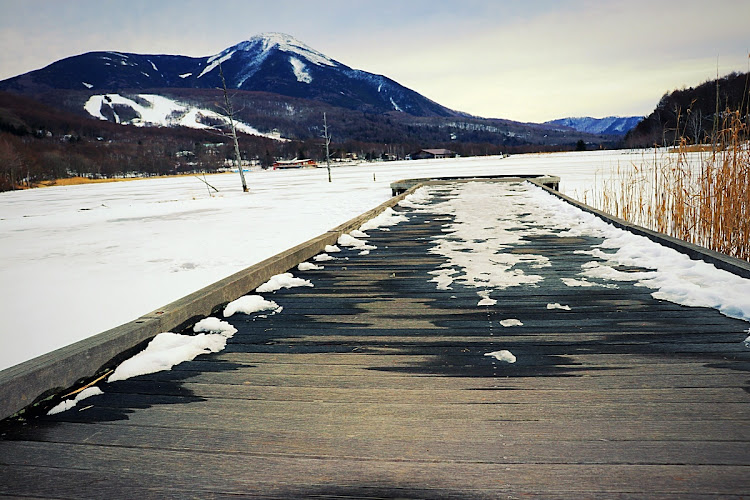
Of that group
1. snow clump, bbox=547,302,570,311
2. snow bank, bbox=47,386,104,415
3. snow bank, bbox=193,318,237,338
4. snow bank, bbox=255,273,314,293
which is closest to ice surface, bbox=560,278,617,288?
snow clump, bbox=547,302,570,311

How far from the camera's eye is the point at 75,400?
182cm

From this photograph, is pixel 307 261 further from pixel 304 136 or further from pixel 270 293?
pixel 304 136

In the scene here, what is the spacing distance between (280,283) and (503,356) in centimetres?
200

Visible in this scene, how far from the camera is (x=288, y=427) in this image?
158 cm

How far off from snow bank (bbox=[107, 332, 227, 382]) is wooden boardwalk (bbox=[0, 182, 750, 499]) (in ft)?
0.27

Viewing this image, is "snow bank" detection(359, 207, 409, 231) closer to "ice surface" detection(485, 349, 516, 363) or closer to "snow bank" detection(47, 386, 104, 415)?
"ice surface" detection(485, 349, 516, 363)

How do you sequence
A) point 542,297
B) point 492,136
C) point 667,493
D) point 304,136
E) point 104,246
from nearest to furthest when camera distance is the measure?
point 667,493
point 542,297
point 104,246
point 304,136
point 492,136

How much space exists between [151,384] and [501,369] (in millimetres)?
1516

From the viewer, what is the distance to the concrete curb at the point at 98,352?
5.57 ft

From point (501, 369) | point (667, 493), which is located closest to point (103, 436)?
point (501, 369)

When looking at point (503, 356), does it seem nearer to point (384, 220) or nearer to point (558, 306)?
point (558, 306)

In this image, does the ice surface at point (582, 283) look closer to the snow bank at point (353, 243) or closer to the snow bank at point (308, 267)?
the snow bank at point (308, 267)

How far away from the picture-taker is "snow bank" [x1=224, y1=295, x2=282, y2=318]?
292 centimetres

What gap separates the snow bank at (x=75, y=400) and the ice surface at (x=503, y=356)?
1.71 metres
